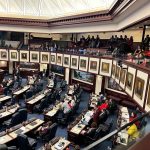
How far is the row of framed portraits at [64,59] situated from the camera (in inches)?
619

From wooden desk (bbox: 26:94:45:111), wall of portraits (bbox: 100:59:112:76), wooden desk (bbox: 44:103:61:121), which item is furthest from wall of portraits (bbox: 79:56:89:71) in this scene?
wooden desk (bbox: 44:103:61:121)

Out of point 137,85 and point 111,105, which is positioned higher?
point 137,85

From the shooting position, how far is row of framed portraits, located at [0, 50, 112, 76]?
1572 centimetres

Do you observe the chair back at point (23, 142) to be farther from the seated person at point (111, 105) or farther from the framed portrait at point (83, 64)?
the framed portrait at point (83, 64)

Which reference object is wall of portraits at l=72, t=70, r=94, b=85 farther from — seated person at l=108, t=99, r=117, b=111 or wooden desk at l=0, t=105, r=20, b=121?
wooden desk at l=0, t=105, r=20, b=121

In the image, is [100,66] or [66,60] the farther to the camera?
[66,60]

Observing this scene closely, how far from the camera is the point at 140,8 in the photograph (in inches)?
333

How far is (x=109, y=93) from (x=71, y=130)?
9375 millimetres

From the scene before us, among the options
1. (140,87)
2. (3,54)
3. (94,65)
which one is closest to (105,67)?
(94,65)

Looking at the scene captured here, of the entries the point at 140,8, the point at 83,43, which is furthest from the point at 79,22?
the point at 140,8

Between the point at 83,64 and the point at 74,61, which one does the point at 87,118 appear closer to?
the point at 83,64

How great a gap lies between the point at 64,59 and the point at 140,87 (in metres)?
13.8

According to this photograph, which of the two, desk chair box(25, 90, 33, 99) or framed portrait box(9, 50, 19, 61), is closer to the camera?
desk chair box(25, 90, 33, 99)

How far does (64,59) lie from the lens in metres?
20.3
